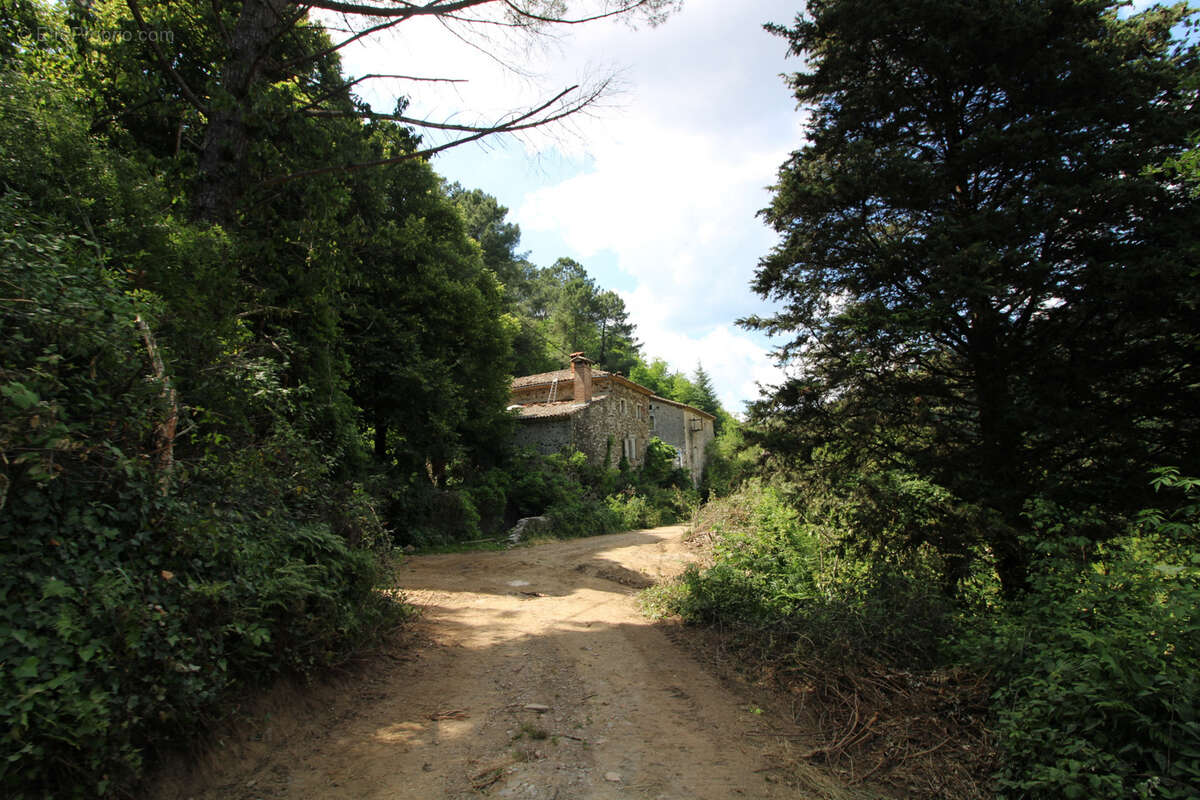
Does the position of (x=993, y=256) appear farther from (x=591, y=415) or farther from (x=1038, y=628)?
(x=591, y=415)

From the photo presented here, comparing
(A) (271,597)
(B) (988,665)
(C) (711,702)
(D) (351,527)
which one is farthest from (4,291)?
(B) (988,665)

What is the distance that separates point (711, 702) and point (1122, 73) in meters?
7.33

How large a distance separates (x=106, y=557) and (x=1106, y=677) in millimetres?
5838

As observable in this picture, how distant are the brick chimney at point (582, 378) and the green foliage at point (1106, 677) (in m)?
22.4

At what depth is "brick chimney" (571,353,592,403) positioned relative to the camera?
26500 millimetres

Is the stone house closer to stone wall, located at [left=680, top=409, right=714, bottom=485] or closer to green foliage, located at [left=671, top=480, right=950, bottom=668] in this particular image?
stone wall, located at [left=680, top=409, right=714, bottom=485]

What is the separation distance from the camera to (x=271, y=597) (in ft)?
13.0

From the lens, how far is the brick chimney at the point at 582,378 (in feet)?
86.9

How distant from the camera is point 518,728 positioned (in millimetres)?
4188

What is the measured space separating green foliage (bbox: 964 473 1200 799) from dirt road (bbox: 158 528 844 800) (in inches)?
60.7

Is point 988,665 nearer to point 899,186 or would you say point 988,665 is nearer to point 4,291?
point 899,186

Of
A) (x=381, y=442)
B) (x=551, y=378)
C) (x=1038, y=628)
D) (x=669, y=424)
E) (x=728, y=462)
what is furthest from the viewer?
(x=669, y=424)

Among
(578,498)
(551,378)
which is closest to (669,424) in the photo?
(551,378)

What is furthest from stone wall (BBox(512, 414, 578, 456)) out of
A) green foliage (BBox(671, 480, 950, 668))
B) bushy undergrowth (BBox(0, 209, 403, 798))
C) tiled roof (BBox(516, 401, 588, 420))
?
bushy undergrowth (BBox(0, 209, 403, 798))
